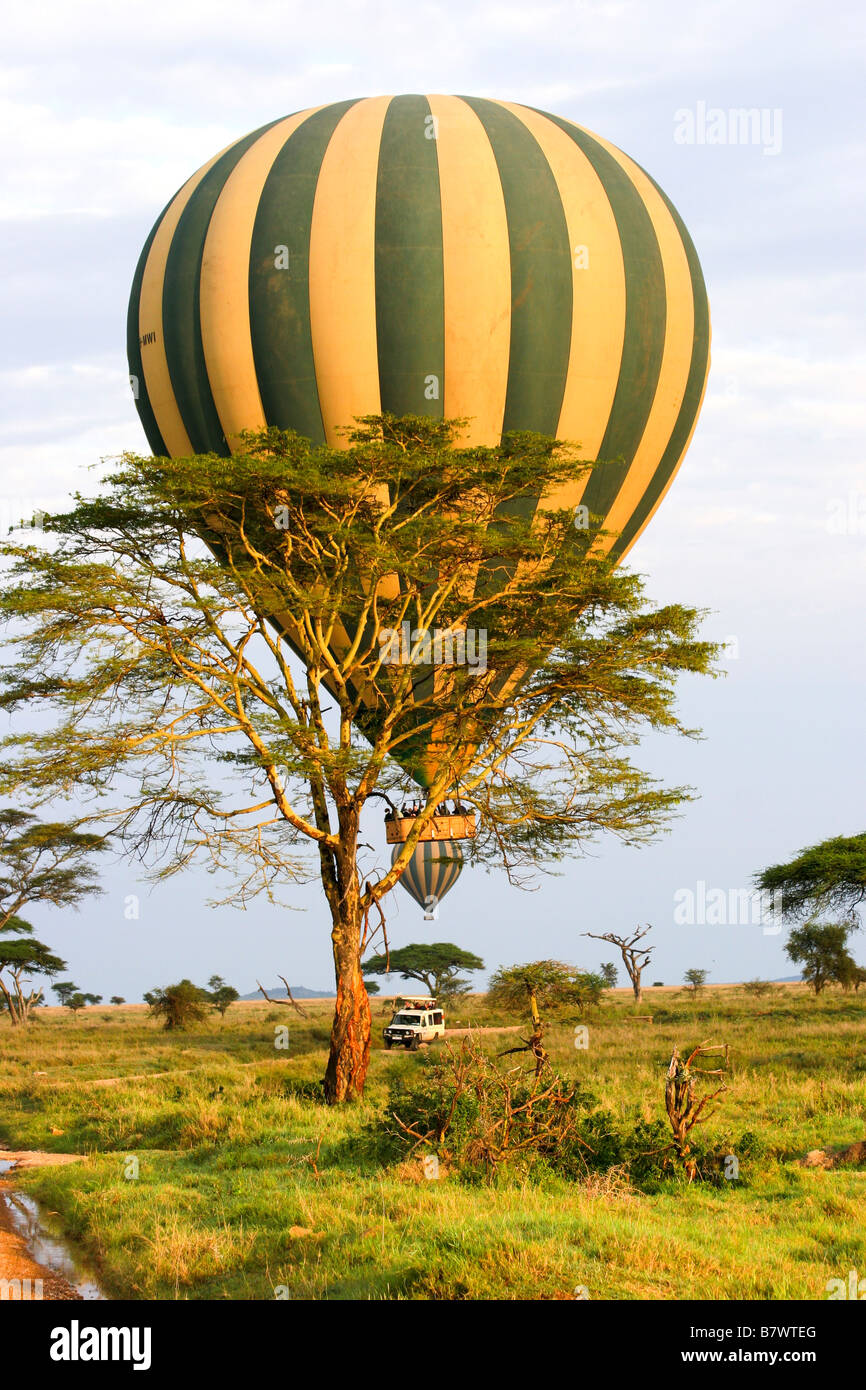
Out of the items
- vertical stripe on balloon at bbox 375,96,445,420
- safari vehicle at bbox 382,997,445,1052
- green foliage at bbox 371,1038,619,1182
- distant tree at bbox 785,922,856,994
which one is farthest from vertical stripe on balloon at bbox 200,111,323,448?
distant tree at bbox 785,922,856,994

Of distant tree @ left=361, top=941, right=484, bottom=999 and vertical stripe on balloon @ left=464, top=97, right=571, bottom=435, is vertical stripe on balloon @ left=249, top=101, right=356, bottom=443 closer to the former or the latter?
vertical stripe on balloon @ left=464, top=97, right=571, bottom=435

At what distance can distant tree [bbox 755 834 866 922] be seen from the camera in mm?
30812

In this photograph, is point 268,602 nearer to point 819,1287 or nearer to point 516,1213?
point 516,1213

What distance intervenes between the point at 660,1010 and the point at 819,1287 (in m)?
35.8

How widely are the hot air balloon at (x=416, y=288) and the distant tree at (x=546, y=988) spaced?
12.2 m

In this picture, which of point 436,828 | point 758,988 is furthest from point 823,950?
point 436,828

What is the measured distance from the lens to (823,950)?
160 feet

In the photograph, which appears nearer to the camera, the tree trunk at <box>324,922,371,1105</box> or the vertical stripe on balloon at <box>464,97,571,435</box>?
the tree trunk at <box>324,922,371,1105</box>

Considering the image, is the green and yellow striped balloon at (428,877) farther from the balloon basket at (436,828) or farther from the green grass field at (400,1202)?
the balloon basket at (436,828)

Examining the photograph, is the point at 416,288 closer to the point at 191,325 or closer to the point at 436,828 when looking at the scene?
the point at 191,325

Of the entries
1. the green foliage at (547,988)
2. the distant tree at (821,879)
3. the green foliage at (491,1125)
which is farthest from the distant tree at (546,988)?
the green foliage at (491,1125)

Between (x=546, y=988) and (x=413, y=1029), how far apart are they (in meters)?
4.90

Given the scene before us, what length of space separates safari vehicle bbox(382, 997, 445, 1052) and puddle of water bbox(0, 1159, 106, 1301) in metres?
16.9

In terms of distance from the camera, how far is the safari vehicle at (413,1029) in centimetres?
3169
